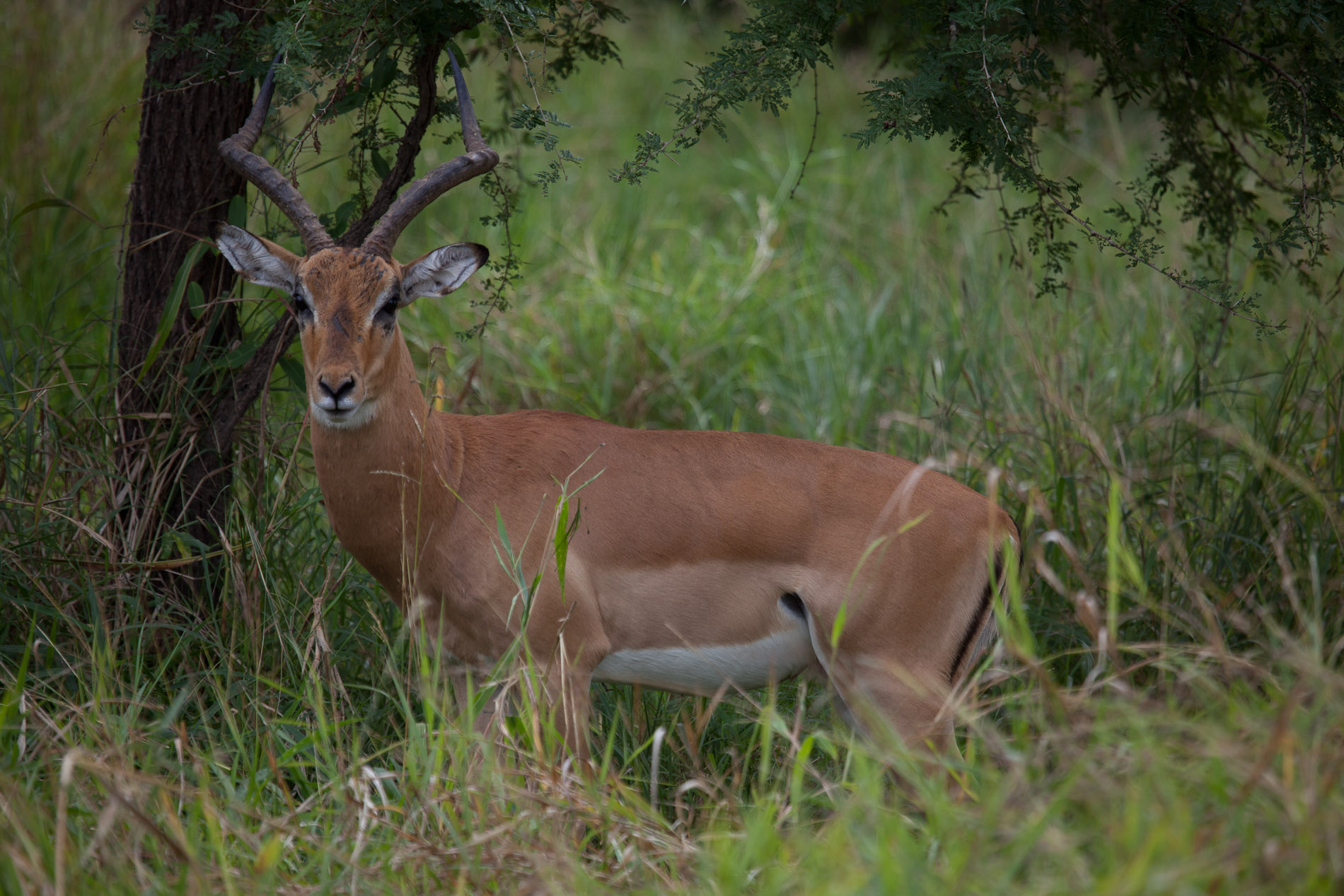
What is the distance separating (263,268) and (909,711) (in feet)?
8.51

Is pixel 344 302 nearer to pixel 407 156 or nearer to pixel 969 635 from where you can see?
pixel 407 156

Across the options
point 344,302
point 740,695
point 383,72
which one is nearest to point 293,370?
point 344,302

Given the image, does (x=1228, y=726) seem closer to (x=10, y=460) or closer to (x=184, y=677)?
(x=184, y=677)

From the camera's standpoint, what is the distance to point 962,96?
3.97 meters

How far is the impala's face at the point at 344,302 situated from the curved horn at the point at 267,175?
100 mm

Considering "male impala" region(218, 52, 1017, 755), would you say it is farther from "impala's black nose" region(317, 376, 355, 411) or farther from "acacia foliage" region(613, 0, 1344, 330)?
"acacia foliage" region(613, 0, 1344, 330)

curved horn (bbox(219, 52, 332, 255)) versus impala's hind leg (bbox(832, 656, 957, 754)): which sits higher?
curved horn (bbox(219, 52, 332, 255))

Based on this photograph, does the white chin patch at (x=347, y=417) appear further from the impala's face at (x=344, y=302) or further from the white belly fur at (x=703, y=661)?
the white belly fur at (x=703, y=661)

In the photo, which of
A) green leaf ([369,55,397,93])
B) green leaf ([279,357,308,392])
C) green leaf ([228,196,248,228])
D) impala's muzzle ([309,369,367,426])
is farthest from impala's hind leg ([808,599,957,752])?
green leaf ([228,196,248,228])

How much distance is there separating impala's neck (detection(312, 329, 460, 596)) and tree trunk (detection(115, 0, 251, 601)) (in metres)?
0.57

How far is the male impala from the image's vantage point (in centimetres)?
401

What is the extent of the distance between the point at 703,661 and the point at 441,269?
5.28 feet

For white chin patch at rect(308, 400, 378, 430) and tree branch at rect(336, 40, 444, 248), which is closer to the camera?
white chin patch at rect(308, 400, 378, 430)

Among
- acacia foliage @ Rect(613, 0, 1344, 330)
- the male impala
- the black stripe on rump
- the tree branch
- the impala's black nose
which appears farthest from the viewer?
the tree branch
